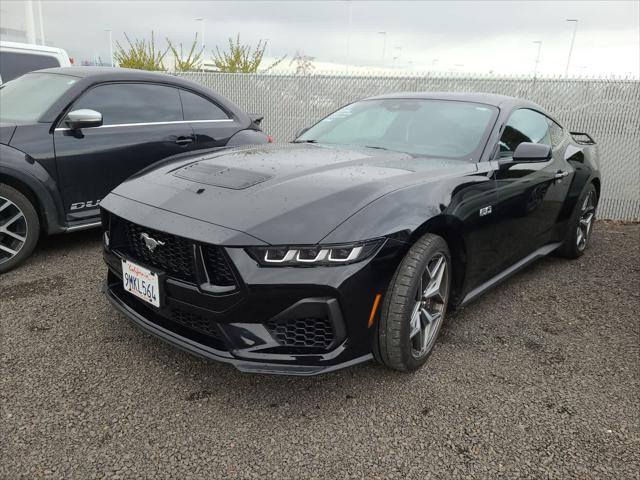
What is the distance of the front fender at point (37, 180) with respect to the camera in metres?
3.51

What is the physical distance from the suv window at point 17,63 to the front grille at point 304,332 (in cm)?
637

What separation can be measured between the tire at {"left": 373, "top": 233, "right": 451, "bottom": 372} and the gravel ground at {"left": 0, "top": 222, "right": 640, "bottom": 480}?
0.17 metres

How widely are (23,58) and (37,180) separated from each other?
394cm

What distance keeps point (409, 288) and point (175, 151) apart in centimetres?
301

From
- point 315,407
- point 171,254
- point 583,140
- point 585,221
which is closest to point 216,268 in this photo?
point 171,254

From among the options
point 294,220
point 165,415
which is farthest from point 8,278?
point 294,220

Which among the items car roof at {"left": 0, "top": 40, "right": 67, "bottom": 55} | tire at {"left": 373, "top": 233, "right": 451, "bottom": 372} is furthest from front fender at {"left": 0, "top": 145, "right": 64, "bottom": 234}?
car roof at {"left": 0, "top": 40, "right": 67, "bottom": 55}

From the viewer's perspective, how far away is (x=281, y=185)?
2.29 m

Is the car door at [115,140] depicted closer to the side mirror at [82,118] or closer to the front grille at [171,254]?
the side mirror at [82,118]

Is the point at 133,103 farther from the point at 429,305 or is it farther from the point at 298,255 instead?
the point at 429,305

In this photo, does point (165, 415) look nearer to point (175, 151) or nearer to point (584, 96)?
point (175, 151)

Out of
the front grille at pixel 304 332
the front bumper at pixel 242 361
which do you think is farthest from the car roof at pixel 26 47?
the front grille at pixel 304 332

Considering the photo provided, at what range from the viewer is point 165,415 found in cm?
214

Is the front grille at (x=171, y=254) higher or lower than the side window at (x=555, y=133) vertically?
lower
